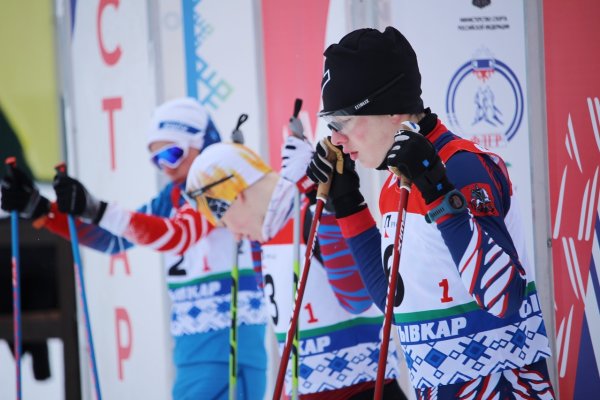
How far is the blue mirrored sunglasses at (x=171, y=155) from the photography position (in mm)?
3605

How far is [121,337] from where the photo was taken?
4789 millimetres

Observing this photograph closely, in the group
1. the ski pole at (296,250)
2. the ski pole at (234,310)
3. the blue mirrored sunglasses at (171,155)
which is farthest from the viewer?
the blue mirrored sunglasses at (171,155)

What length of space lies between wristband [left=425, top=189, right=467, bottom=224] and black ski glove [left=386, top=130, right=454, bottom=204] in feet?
0.05

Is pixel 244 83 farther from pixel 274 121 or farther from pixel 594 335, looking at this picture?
pixel 594 335

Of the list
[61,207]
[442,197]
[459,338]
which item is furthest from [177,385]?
[442,197]

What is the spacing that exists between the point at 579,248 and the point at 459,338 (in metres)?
1.58

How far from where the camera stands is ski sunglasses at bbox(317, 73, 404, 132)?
191 centimetres

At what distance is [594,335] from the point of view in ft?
10.5

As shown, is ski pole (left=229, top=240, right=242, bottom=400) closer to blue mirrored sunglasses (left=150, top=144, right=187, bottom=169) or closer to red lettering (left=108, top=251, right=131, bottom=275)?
blue mirrored sunglasses (left=150, top=144, right=187, bottom=169)

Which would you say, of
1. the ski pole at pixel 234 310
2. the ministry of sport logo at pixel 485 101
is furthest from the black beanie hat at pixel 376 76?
the ministry of sport logo at pixel 485 101

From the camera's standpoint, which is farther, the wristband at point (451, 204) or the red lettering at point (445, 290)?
the red lettering at point (445, 290)

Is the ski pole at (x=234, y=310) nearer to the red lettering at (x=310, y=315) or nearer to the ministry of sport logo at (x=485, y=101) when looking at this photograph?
the red lettering at (x=310, y=315)

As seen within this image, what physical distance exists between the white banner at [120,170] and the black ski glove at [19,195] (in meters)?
1.07

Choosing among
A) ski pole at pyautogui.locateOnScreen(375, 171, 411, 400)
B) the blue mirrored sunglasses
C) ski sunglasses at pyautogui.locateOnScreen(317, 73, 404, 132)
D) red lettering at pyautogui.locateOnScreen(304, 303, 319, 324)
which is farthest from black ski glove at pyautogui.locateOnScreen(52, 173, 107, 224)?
ski pole at pyautogui.locateOnScreen(375, 171, 411, 400)
